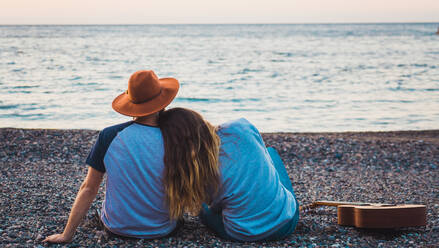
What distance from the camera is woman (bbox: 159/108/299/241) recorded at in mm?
3090

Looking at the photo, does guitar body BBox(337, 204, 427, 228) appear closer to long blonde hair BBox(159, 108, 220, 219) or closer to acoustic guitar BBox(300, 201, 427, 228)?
acoustic guitar BBox(300, 201, 427, 228)

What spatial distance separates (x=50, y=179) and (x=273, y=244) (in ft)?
11.7

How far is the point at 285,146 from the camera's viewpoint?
7996mm

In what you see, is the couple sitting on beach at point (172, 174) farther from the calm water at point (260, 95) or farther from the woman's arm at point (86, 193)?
the calm water at point (260, 95)

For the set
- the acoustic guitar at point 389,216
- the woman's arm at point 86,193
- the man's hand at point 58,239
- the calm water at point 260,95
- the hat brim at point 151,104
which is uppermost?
the hat brim at point 151,104

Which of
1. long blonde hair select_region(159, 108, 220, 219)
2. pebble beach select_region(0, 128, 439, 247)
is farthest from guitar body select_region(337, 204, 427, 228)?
long blonde hair select_region(159, 108, 220, 219)

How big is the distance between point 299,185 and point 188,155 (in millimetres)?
3196

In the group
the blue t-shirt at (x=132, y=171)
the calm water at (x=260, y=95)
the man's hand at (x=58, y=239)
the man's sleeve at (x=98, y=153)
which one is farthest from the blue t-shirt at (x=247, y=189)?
the calm water at (x=260, y=95)

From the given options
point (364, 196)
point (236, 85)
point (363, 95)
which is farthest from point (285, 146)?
point (236, 85)

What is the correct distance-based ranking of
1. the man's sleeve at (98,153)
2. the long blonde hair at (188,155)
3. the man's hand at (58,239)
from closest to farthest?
the long blonde hair at (188,155), the man's sleeve at (98,153), the man's hand at (58,239)

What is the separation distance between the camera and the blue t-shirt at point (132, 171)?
3.14 m

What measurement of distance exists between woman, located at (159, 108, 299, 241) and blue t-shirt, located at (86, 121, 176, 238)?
8cm

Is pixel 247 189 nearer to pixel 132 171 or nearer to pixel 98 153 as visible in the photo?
pixel 132 171

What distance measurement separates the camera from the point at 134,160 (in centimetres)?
316
